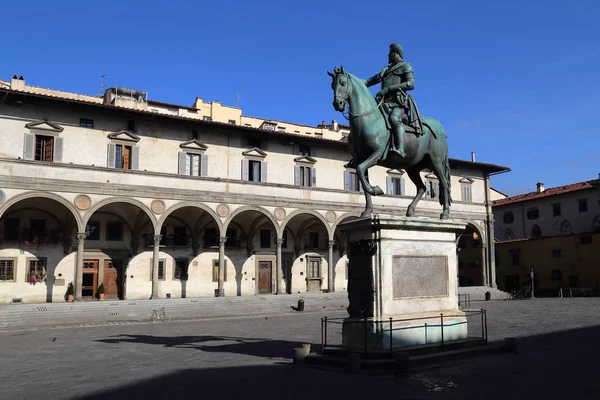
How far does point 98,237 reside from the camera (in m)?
29.7

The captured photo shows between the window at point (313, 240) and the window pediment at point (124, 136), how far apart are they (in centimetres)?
1389

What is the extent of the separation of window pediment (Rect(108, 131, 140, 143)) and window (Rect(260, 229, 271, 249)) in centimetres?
1045

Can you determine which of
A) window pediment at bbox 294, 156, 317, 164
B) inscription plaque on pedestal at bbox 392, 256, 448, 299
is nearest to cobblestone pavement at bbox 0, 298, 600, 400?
inscription plaque on pedestal at bbox 392, 256, 448, 299

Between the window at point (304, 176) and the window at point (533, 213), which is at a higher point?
the window at point (304, 176)

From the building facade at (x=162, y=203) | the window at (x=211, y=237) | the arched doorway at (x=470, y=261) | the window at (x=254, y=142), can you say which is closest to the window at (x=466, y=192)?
the building facade at (x=162, y=203)

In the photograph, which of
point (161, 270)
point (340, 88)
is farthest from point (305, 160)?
point (340, 88)

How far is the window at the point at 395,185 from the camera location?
3725 cm

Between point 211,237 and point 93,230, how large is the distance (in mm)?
6958

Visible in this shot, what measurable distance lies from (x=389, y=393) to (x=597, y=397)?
2542mm

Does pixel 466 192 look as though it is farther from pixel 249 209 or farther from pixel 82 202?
pixel 82 202

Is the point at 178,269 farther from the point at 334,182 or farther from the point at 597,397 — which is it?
the point at 597,397

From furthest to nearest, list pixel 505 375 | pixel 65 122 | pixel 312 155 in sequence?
pixel 312 155
pixel 65 122
pixel 505 375

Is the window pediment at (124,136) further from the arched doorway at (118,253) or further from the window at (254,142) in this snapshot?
the window at (254,142)

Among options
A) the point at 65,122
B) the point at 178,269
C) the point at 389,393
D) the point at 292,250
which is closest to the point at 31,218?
the point at 65,122
